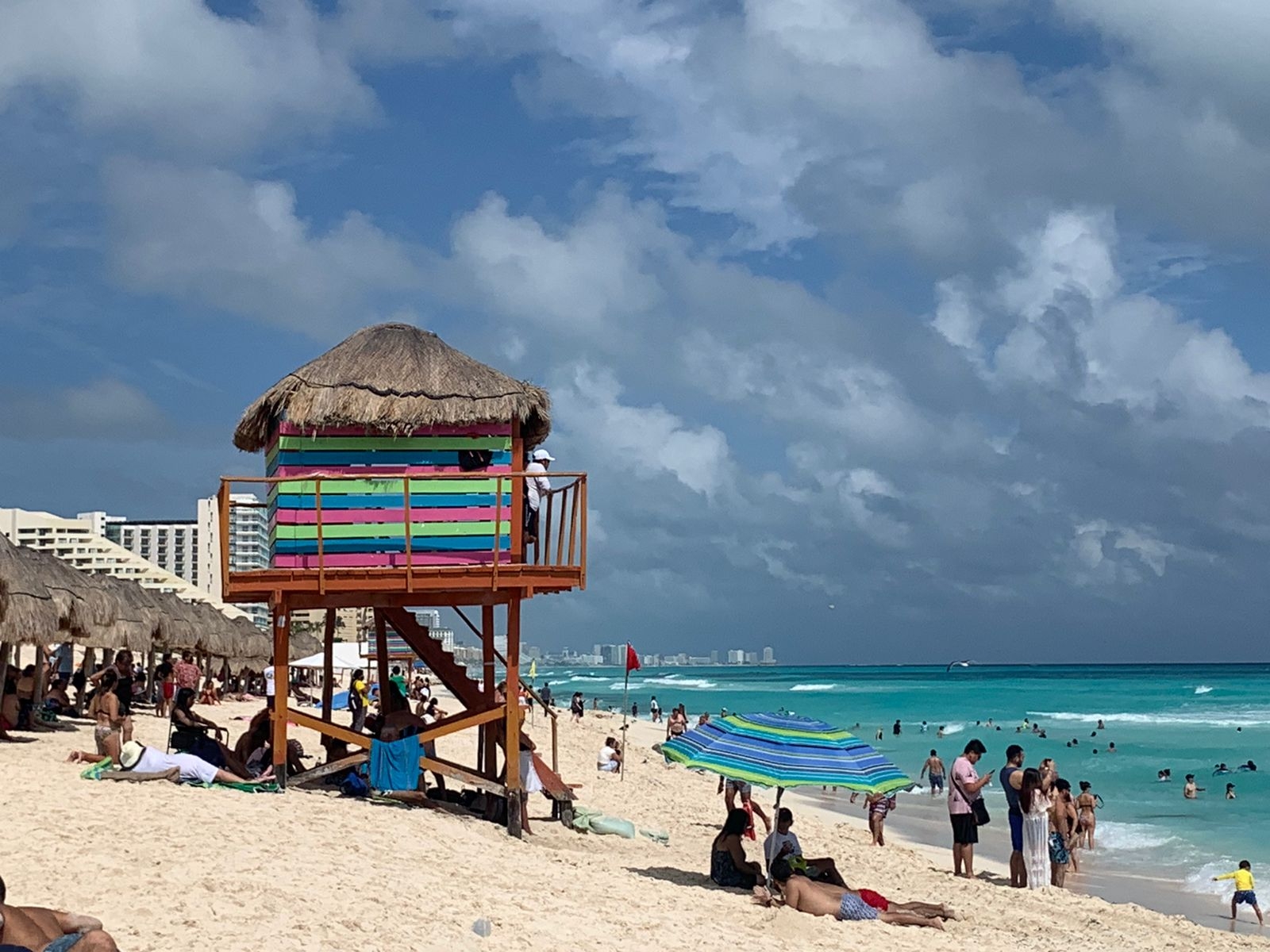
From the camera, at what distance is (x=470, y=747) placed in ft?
78.5

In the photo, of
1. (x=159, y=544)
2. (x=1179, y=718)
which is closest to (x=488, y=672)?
(x=1179, y=718)

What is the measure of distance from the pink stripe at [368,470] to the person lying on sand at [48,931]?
6855mm

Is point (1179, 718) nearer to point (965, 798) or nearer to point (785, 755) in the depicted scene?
point (965, 798)

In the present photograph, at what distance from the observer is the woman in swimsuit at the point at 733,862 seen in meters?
11.1

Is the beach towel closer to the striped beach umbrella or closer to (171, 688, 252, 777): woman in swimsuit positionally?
(171, 688, 252, 777): woman in swimsuit

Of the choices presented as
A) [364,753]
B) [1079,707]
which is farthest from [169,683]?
[1079,707]

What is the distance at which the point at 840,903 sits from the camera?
10.2 meters

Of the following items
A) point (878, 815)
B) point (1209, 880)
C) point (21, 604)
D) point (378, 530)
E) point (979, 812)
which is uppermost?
point (378, 530)

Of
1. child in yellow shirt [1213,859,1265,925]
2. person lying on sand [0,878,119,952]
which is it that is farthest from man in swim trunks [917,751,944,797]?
person lying on sand [0,878,119,952]

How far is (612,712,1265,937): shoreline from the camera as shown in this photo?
15461 mm

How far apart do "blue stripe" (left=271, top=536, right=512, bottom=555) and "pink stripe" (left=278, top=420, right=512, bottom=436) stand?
994 millimetres

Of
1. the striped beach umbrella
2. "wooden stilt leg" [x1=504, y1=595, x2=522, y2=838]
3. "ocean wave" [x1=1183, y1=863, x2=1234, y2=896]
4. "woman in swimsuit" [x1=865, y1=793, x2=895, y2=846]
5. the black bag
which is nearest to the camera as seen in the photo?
the striped beach umbrella

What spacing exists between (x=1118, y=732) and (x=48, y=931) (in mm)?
50540

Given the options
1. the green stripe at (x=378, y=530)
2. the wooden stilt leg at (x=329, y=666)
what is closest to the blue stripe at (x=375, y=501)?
the green stripe at (x=378, y=530)
